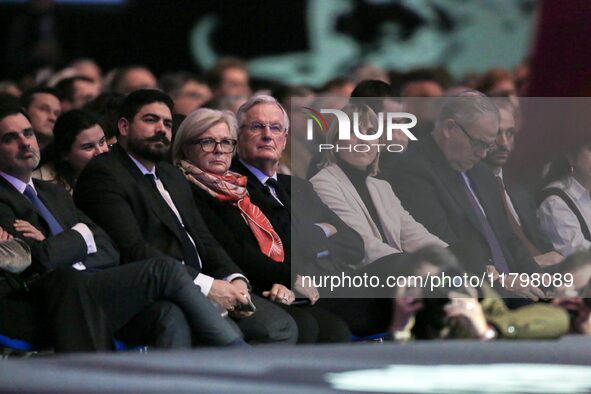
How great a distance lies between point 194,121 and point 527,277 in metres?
1.68

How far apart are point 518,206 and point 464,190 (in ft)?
0.83

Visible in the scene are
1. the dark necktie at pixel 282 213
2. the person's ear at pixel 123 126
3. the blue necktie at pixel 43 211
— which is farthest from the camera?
the dark necktie at pixel 282 213

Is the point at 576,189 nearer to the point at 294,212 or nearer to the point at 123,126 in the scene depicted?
the point at 294,212

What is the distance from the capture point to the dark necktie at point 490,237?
21.2 feet

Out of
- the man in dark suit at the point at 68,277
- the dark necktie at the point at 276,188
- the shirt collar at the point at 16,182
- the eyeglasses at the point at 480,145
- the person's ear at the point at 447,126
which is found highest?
the person's ear at the point at 447,126

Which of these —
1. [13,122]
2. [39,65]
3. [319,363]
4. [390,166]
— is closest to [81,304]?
[13,122]

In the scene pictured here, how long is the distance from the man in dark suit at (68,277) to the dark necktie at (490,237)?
1.23m

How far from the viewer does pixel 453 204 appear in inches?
257

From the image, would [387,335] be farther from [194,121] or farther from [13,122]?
[13,122]

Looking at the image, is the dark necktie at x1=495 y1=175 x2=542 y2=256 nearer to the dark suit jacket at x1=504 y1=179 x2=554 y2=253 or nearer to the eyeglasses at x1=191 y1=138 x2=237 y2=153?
the dark suit jacket at x1=504 y1=179 x2=554 y2=253

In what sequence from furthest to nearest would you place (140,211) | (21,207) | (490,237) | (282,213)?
(282,213) → (490,237) → (140,211) → (21,207)

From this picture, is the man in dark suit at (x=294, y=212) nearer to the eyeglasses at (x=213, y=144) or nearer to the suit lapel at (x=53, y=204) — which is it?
the eyeglasses at (x=213, y=144)

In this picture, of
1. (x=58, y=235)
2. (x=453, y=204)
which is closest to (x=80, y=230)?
(x=58, y=235)

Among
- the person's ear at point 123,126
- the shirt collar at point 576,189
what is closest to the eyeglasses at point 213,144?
the person's ear at point 123,126
